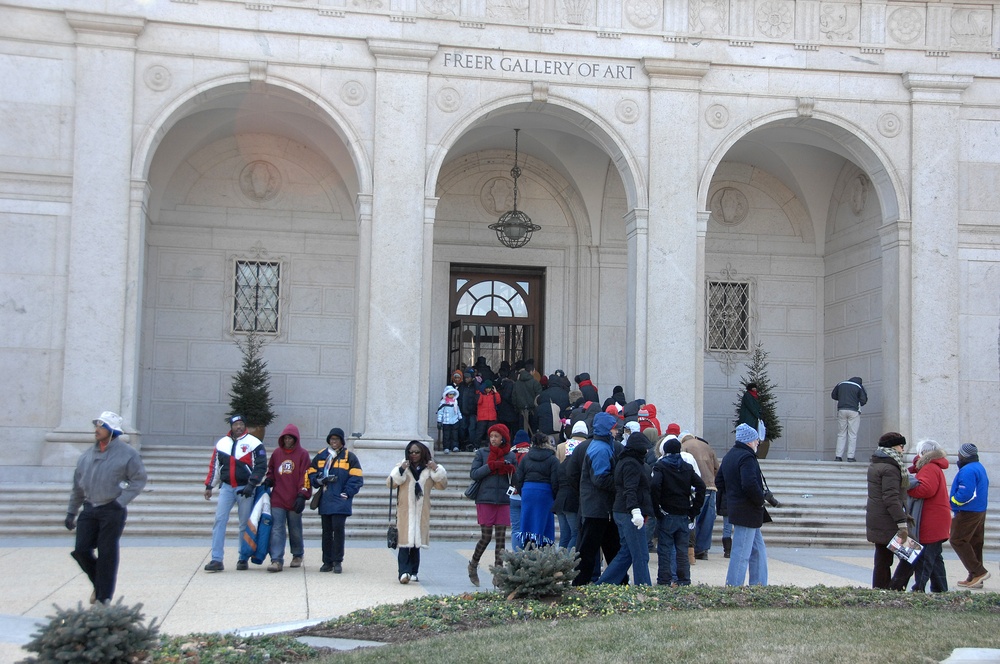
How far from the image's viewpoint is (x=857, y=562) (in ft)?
49.4

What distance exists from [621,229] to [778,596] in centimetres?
1406

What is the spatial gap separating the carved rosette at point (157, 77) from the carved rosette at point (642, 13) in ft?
25.7

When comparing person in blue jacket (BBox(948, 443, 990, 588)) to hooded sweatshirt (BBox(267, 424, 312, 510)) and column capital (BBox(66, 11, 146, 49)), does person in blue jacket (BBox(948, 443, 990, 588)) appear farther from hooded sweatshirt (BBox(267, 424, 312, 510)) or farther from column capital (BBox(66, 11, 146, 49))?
column capital (BBox(66, 11, 146, 49))

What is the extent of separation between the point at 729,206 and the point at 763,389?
13.7 ft

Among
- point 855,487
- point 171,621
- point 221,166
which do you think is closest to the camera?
point 171,621

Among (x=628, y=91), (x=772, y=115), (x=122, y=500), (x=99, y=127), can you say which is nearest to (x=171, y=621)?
(x=122, y=500)

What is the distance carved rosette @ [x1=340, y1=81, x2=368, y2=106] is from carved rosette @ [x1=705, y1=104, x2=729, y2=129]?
5.95 m

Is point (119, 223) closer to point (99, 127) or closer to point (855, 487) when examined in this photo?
point (99, 127)

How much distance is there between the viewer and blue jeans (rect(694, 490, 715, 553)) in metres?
14.2

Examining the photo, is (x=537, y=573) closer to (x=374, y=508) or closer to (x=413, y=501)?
(x=413, y=501)

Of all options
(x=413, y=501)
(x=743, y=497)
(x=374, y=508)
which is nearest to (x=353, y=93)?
(x=374, y=508)

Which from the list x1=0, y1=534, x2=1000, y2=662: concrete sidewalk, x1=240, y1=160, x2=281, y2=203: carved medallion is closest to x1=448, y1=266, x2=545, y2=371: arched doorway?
x1=240, y1=160, x2=281, y2=203: carved medallion

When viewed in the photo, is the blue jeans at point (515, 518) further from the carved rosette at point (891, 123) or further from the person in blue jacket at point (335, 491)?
the carved rosette at point (891, 123)

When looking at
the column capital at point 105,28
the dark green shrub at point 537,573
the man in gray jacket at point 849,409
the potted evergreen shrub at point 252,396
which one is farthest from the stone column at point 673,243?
the dark green shrub at point 537,573
